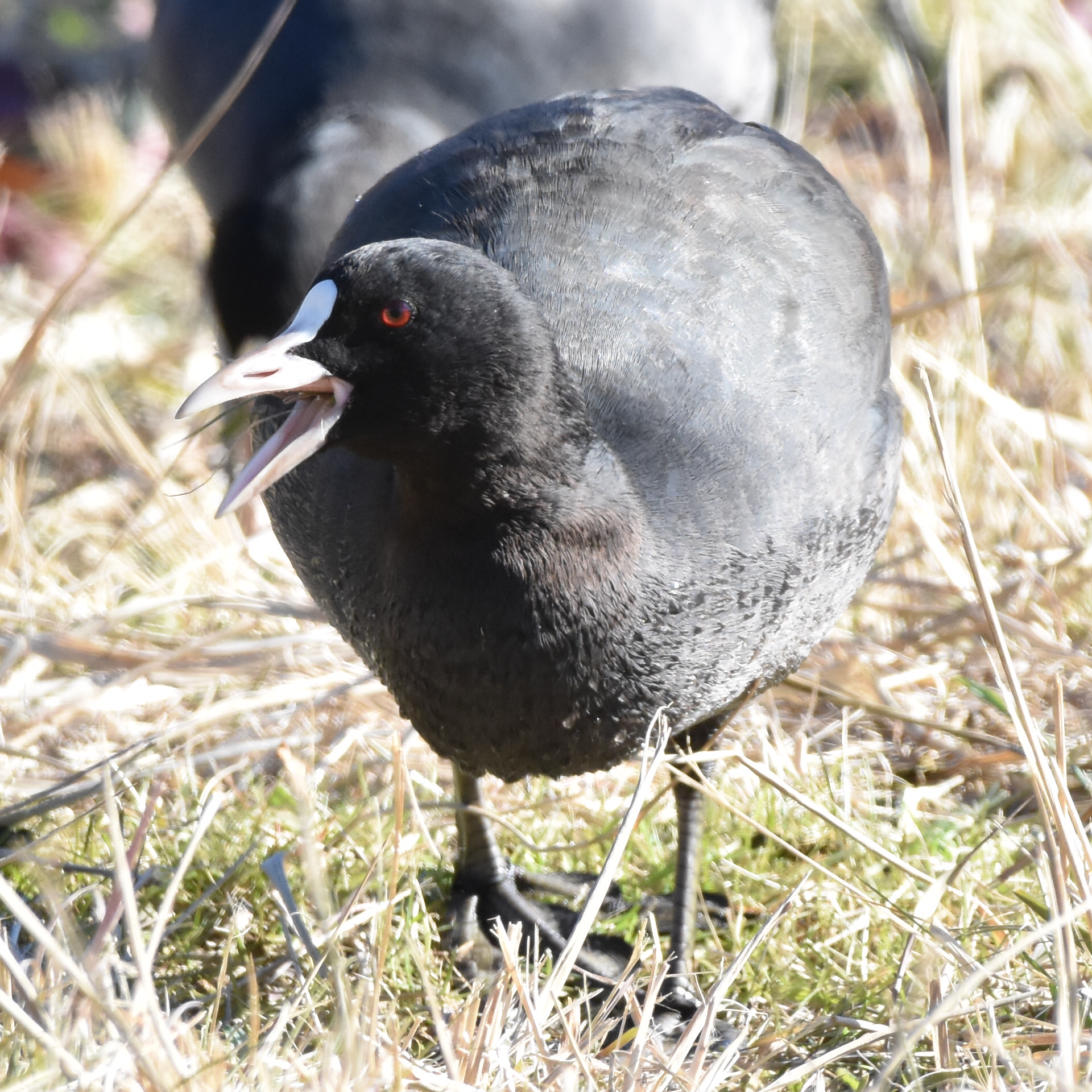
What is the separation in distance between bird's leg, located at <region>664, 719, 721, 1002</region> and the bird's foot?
0.33 ft

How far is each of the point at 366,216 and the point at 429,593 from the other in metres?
0.86

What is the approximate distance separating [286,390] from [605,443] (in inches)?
17.1

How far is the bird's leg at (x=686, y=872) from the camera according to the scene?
8.14ft

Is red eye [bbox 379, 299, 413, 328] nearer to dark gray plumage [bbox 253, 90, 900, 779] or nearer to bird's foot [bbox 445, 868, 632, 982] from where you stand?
dark gray plumage [bbox 253, 90, 900, 779]

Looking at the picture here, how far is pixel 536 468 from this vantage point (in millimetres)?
1919

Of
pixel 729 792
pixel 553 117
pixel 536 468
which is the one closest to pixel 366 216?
pixel 553 117

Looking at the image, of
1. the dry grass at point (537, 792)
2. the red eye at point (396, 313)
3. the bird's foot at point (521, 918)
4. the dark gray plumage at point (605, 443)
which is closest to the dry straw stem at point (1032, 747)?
the dry grass at point (537, 792)

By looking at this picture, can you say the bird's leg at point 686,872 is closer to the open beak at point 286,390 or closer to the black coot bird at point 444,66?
the open beak at point 286,390

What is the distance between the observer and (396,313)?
1.84 m

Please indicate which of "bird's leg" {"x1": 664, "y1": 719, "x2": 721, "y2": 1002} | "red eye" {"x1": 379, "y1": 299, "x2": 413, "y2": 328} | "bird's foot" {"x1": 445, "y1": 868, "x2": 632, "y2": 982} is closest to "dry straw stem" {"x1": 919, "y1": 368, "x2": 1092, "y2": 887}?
"red eye" {"x1": 379, "y1": 299, "x2": 413, "y2": 328}

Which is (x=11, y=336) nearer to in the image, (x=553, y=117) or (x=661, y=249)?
(x=553, y=117)

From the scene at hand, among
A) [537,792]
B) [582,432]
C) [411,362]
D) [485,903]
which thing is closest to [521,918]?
[485,903]

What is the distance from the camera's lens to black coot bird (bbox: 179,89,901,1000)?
187 cm

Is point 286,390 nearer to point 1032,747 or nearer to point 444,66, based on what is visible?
point 1032,747
